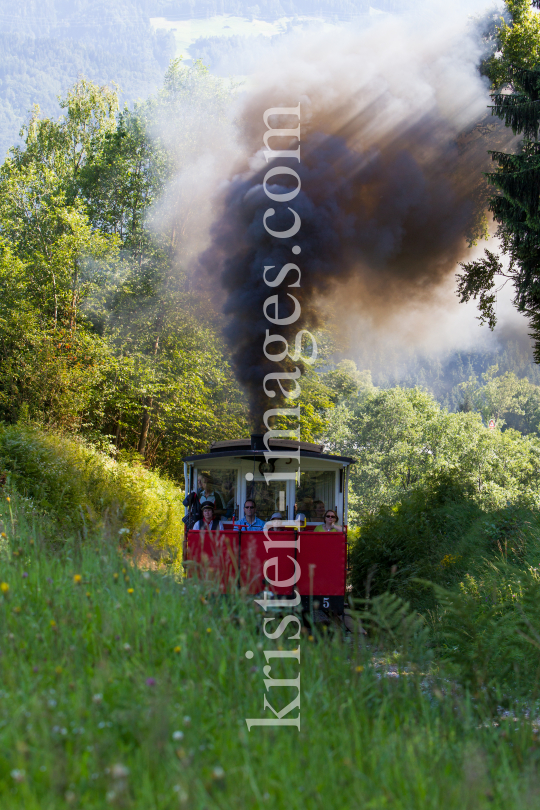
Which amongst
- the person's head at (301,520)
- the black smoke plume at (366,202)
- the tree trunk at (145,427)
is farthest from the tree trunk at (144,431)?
the person's head at (301,520)

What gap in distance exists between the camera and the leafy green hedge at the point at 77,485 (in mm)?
10688

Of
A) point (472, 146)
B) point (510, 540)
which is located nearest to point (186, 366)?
point (472, 146)

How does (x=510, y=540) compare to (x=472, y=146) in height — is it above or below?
below

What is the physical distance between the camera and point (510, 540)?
1122 centimetres

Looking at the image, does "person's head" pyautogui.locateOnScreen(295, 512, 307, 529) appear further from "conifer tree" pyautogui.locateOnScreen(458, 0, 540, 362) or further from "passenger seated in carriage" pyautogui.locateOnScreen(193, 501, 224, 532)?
"conifer tree" pyautogui.locateOnScreen(458, 0, 540, 362)

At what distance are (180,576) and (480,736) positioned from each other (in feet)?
10.1

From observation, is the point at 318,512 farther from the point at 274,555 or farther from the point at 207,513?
the point at 207,513

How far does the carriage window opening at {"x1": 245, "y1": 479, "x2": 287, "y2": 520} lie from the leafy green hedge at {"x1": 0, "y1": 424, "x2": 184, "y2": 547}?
1.68 meters

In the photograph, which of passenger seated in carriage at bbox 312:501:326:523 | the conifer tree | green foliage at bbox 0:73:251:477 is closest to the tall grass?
passenger seated in carriage at bbox 312:501:326:523

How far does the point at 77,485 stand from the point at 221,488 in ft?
11.3

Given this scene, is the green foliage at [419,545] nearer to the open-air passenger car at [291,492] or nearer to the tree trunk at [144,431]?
the open-air passenger car at [291,492]

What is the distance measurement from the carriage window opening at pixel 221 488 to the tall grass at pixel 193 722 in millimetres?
5357

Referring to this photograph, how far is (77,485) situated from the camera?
11.8 m

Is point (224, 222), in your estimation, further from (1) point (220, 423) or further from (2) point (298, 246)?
(1) point (220, 423)
